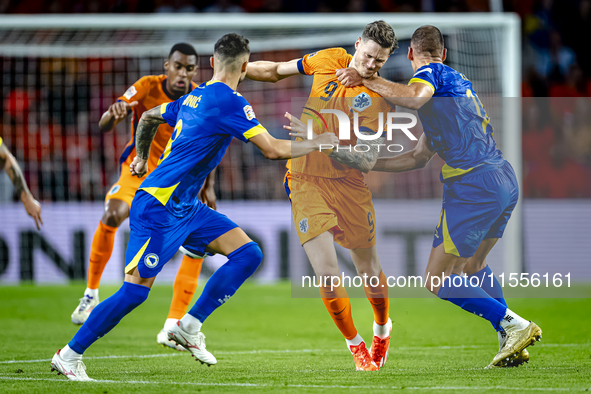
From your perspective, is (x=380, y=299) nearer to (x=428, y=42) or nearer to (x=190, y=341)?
(x=190, y=341)

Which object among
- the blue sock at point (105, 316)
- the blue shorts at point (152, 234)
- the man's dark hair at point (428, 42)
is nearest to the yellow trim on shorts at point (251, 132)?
the blue shorts at point (152, 234)

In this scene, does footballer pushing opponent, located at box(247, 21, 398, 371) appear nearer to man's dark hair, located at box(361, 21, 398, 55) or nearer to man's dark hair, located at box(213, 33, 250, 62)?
man's dark hair, located at box(361, 21, 398, 55)

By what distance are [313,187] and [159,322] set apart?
3465 millimetres

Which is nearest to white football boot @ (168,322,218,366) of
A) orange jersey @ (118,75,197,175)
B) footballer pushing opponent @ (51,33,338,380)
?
footballer pushing opponent @ (51,33,338,380)

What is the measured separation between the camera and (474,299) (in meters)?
4.73

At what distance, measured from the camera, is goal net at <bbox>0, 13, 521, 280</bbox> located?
10.2m

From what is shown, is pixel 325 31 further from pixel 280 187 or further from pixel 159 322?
pixel 159 322

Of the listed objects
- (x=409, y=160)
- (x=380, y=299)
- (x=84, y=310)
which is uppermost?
(x=409, y=160)

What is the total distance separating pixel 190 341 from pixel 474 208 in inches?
83.1

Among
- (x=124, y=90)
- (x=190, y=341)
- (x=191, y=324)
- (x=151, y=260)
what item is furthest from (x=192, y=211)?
(x=124, y=90)

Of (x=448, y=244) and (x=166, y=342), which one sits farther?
(x=166, y=342)

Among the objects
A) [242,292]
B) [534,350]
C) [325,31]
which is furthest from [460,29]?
[534,350]

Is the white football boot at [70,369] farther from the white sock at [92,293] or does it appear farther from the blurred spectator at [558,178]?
the blurred spectator at [558,178]

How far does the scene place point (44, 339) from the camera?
6.31 m
